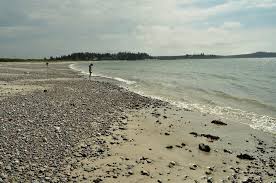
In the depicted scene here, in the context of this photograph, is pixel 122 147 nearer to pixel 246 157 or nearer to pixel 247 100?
pixel 246 157

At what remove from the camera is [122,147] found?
1427 centimetres

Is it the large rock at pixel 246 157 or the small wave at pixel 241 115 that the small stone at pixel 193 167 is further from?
the small wave at pixel 241 115

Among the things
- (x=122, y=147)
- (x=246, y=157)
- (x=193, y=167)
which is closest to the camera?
(x=193, y=167)

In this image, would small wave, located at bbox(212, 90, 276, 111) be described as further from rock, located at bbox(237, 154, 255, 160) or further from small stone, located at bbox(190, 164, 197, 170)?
small stone, located at bbox(190, 164, 197, 170)

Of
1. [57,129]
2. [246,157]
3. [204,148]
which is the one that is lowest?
[246,157]

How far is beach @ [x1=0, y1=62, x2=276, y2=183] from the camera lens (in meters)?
11.3

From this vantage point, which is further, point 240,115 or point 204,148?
point 240,115

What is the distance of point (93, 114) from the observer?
20.1m

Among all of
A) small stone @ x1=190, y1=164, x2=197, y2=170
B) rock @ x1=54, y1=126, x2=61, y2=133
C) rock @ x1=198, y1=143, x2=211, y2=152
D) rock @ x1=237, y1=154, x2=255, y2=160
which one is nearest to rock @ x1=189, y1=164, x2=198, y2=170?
small stone @ x1=190, y1=164, x2=197, y2=170

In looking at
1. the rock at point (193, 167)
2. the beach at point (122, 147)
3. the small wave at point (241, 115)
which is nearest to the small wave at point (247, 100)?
the small wave at point (241, 115)

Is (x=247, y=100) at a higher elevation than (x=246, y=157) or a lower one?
lower

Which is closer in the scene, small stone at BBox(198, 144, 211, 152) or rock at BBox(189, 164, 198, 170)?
rock at BBox(189, 164, 198, 170)

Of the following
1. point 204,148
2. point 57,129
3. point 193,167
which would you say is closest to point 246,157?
point 204,148

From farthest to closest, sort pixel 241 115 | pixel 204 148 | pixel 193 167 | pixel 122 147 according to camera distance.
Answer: pixel 241 115 → pixel 204 148 → pixel 122 147 → pixel 193 167
